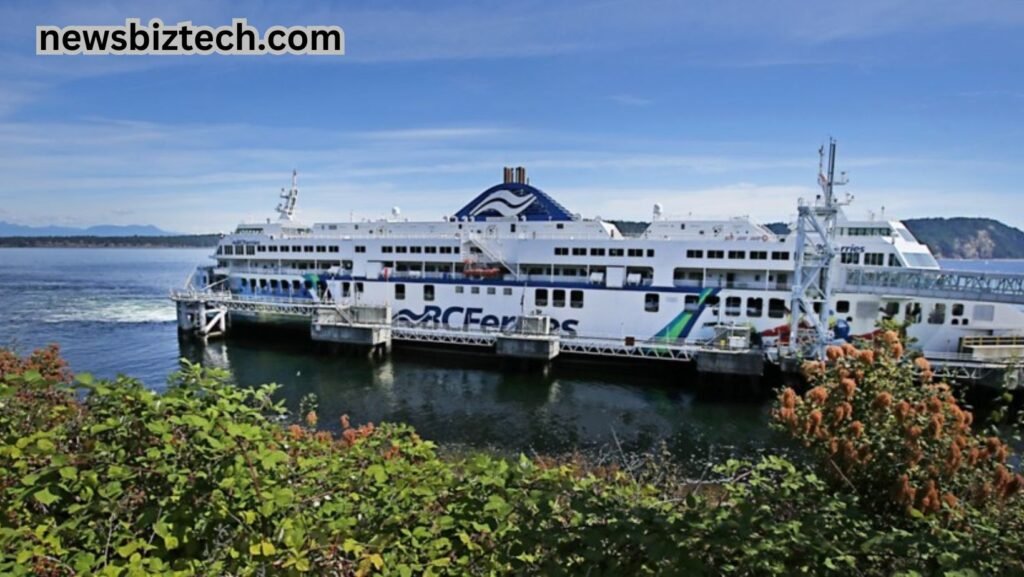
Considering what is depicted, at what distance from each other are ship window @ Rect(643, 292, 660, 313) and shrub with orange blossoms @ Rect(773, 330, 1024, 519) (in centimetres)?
2164

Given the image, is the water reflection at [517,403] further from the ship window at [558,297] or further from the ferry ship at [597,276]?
the ship window at [558,297]

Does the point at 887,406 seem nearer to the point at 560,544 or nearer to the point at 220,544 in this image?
the point at 560,544

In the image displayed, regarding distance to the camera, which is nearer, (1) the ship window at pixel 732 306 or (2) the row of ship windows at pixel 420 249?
(1) the ship window at pixel 732 306

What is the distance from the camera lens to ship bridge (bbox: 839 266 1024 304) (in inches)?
741

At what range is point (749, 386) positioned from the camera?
22641 mm

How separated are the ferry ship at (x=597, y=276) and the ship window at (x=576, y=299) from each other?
2.1 inches

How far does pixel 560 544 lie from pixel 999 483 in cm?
339

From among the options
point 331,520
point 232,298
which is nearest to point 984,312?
point 331,520

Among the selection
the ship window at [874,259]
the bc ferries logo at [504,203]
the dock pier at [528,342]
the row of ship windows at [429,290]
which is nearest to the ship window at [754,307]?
the dock pier at [528,342]

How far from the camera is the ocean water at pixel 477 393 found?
1769 centimetres

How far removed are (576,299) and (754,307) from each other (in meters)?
8.29

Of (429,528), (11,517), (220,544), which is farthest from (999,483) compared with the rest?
(11,517)

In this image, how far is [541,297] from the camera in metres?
28.5

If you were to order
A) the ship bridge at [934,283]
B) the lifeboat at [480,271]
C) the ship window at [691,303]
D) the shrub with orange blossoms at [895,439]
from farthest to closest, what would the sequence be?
the lifeboat at [480,271] → the ship window at [691,303] → the ship bridge at [934,283] → the shrub with orange blossoms at [895,439]
